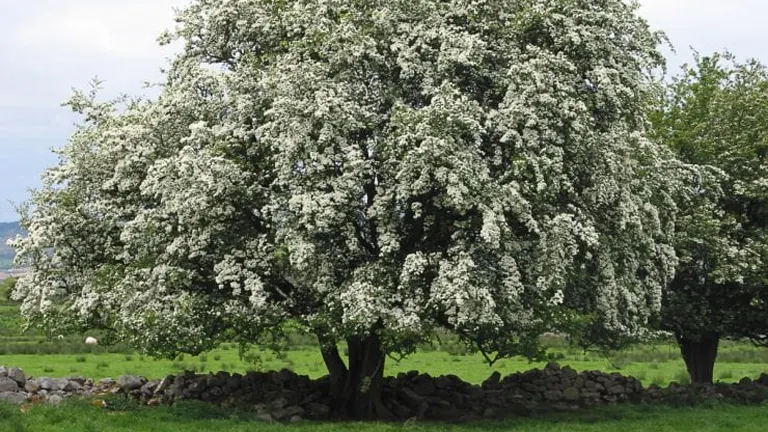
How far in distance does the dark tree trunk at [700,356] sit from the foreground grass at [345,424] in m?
4.50

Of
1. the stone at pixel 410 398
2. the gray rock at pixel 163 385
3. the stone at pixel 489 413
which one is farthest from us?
the gray rock at pixel 163 385

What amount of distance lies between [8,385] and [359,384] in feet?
34.7

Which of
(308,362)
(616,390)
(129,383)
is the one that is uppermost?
(308,362)

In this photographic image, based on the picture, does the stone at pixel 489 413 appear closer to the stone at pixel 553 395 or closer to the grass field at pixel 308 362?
the stone at pixel 553 395

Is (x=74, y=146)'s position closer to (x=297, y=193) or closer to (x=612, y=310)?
(x=297, y=193)

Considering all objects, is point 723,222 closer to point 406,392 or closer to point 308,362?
point 406,392

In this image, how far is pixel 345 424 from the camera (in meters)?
23.1

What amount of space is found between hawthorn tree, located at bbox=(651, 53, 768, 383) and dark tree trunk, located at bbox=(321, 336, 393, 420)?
429 inches

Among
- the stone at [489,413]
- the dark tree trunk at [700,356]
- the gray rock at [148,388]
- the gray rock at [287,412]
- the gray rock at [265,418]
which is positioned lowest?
the gray rock at [265,418]

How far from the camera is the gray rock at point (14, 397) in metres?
23.7

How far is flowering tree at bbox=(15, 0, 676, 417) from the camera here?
67.2 feet

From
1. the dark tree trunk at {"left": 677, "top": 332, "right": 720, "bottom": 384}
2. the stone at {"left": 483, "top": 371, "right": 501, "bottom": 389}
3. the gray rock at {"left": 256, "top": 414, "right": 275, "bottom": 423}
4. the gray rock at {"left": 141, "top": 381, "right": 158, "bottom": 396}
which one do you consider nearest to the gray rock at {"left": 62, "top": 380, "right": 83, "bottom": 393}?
the gray rock at {"left": 141, "top": 381, "right": 158, "bottom": 396}

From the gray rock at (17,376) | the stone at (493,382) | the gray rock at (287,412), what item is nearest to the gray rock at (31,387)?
the gray rock at (17,376)

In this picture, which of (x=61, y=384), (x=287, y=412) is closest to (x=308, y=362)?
(x=61, y=384)
